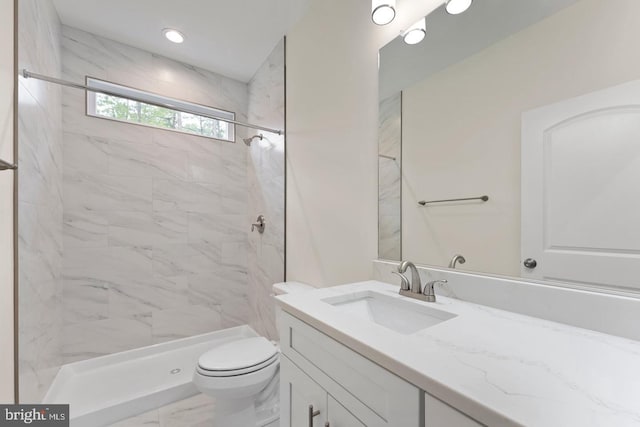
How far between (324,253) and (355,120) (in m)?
0.84

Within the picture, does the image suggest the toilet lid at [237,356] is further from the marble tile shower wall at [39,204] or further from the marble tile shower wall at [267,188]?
the marble tile shower wall at [39,204]

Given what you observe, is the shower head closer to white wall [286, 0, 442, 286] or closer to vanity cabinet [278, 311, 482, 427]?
white wall [286, 0, 442, 286]

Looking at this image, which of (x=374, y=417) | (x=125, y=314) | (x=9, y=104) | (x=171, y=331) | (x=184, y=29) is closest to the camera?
(x=374, y=417)

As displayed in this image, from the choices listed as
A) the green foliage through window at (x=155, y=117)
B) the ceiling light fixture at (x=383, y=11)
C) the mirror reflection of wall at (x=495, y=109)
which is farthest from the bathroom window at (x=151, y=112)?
the mirror reflection of wall at (x=495, y=109)

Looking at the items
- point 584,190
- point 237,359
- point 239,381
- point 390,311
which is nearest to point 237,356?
point 237,359

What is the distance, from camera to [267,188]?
7.88ft

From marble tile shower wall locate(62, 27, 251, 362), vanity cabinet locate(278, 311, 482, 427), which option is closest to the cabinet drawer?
vanity cabinet locate(278, 311, 482, 427)

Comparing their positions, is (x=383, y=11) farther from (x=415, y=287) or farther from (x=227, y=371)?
(x=227, y=371)

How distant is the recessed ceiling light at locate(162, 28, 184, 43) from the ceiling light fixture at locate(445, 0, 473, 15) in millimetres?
2010

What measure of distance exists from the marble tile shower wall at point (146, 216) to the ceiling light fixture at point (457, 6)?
2185 mm

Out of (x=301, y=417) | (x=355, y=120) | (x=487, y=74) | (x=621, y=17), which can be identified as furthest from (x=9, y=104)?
(x=621, y=17)

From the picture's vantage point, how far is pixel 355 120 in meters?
1.47

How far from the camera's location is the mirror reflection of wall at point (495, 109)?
0.70 m

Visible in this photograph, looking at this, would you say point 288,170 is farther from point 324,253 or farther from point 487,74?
point 487,74
